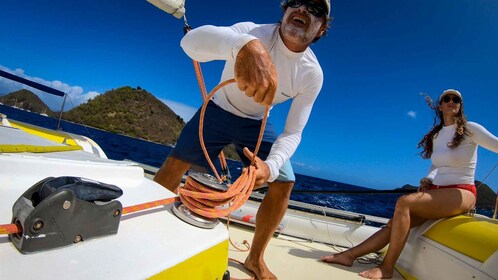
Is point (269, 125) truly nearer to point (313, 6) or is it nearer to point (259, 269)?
point (313, 6)

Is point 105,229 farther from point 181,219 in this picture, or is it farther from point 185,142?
point 185,142

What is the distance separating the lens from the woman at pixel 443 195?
2.54m

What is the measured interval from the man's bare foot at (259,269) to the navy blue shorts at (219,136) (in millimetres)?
747

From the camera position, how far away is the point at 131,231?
0.82m

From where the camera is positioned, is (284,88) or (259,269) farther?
(284,88)

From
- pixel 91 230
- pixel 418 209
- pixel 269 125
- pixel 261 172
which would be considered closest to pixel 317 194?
pixel 418 209

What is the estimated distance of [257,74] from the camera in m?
1.08

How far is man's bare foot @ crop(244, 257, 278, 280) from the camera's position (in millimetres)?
2035

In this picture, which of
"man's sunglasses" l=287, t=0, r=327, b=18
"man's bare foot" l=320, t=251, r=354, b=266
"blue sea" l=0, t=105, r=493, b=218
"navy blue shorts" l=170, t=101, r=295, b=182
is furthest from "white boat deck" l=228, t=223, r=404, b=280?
"man's sunglasses" l=287, t=0, r=327, b=18

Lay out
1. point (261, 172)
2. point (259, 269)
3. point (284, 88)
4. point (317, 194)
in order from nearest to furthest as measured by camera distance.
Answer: point (261, 172)
point (259, 269)
point (284, 88)
point (317, 194)

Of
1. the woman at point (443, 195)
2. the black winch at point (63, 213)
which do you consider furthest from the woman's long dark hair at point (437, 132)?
the black winch at point (63, 213)

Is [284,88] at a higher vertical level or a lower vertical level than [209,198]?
higher

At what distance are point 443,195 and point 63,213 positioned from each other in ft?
9.58

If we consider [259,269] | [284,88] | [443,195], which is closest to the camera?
[259,269]
